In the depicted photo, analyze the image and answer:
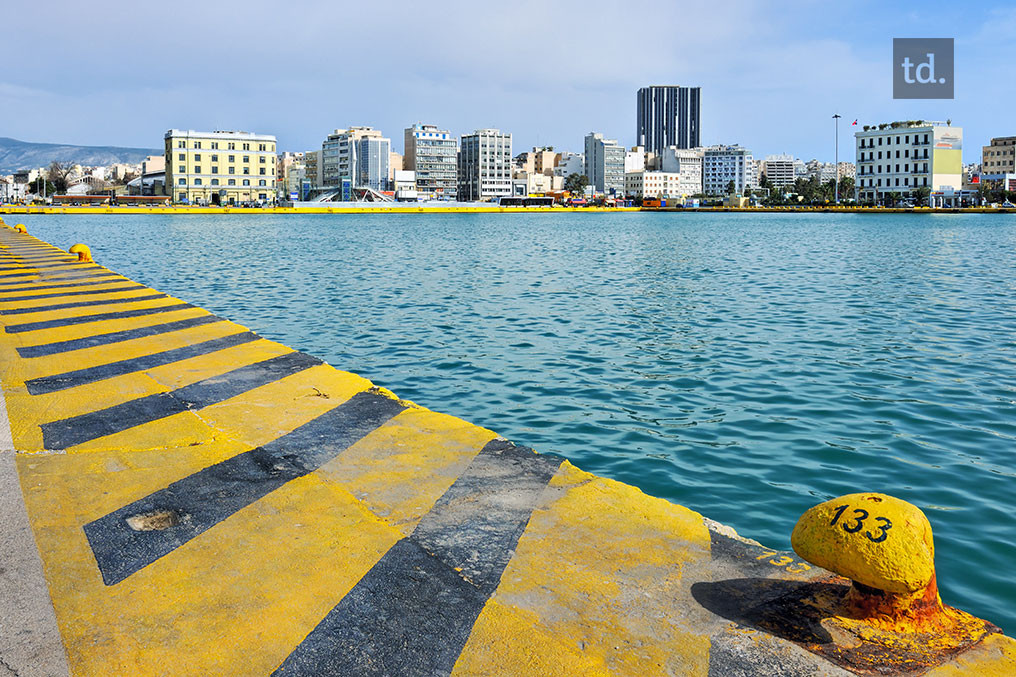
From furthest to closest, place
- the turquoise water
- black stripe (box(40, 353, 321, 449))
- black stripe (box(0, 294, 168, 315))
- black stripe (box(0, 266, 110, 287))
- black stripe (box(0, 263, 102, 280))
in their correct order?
black stripe (box(0, 263, 102, 280)) → black stripe (box(0, 266, 110, 287)) → black stripe (box(0, 294, 168, 315)) → the turquoise water → black stripe (box(40, 353, 321, 449))

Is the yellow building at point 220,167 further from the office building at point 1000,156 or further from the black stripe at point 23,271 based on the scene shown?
the office building at point 1000,156

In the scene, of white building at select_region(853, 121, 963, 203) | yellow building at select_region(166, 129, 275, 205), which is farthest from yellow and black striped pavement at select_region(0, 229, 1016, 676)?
white building at select_region(853, 121, 963, 203)

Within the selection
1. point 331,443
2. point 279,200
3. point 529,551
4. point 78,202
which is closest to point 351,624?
point 529,551

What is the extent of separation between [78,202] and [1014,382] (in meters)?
165

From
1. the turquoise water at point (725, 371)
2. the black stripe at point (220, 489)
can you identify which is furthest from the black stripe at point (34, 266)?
the black stripe at point (220, 489)

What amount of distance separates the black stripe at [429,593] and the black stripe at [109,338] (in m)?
6.52

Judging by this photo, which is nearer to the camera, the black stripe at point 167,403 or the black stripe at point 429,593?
the black stripe at point 429,593

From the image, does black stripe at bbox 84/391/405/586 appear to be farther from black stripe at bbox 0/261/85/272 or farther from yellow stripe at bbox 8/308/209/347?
black stripe at bbox 0/261/85/272

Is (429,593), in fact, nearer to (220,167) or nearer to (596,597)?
(596,597)

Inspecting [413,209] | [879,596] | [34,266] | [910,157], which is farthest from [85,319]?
[910,157]

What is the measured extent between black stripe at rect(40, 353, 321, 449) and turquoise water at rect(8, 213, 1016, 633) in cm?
228

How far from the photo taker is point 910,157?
134500 millimetres

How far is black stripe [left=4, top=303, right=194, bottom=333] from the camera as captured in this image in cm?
1089

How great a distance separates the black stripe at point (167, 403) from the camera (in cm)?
602
